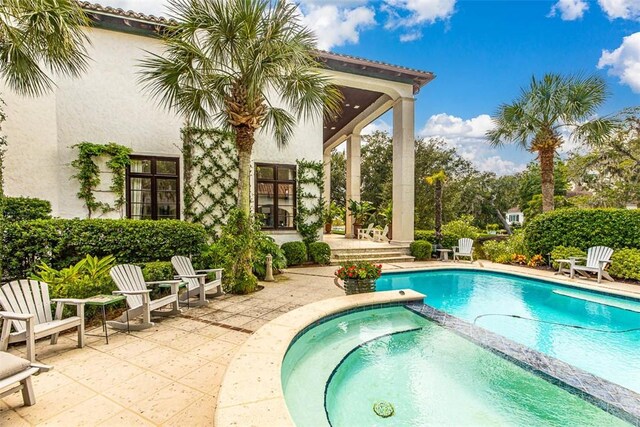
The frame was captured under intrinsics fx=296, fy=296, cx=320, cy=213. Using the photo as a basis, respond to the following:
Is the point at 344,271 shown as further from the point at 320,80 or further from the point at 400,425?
the point at 320,80

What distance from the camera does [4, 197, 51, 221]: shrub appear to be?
6.45 metres

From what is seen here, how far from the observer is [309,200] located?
10938 mm

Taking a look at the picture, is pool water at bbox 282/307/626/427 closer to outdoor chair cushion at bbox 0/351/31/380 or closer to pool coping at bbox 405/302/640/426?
pool coping at bbox 405/302/640/426

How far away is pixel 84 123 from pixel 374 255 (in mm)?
10035

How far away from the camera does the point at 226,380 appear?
2.64 m

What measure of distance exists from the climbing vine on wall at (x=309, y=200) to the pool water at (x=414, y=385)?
239 inches

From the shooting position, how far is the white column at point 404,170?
11.8 meters

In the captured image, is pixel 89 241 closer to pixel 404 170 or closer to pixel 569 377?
pixel 569 377

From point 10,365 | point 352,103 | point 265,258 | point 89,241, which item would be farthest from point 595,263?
point 89,241

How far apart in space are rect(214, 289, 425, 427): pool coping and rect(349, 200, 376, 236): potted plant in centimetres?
1133

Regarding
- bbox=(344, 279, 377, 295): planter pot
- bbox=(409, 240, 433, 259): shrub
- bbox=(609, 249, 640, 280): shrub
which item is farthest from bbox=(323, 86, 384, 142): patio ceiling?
bbox=(609, 249, 640, 280): shrub

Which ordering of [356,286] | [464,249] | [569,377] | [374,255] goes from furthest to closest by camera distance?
[464,249] → [374,255] → [356,286] → [569,377]

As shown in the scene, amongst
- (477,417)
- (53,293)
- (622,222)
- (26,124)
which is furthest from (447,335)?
(26,124)

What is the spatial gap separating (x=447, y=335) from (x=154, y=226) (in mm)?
6541
